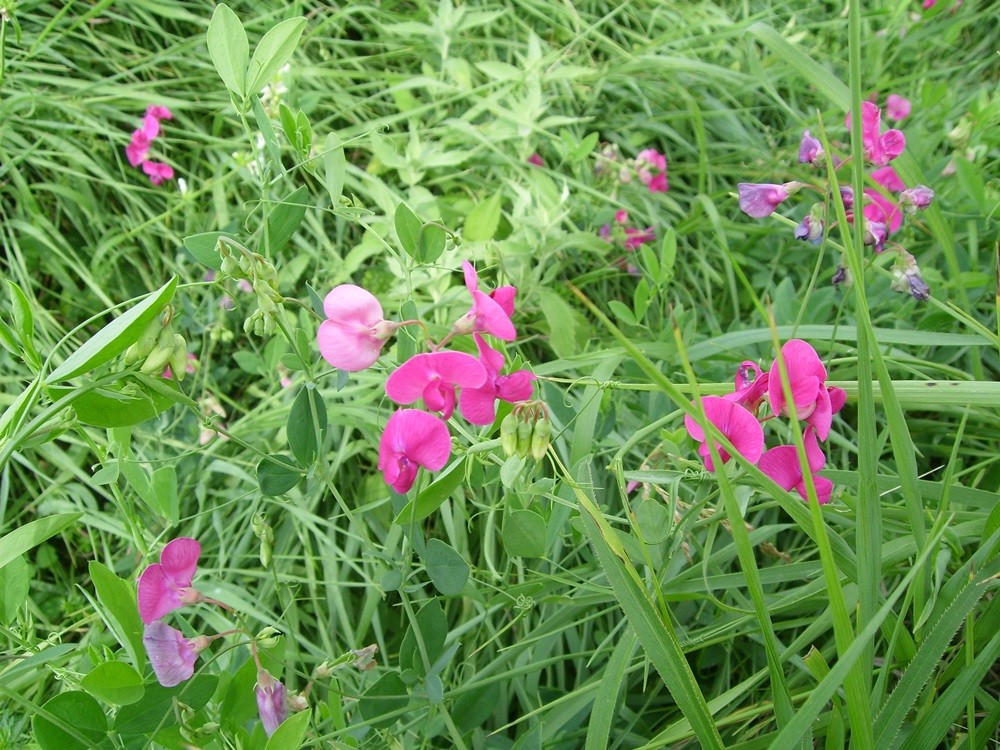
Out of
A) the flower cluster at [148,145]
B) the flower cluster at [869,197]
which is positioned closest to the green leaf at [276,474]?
the flower cluster at [869,197]

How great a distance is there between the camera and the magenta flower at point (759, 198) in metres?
0.85

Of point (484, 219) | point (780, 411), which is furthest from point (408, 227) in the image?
point (484, 219)

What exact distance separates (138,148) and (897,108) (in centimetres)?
148

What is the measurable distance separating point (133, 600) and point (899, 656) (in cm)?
66

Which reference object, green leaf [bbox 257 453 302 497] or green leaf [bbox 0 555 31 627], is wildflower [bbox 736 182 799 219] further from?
green leaf [bbox 0 555 31 627]

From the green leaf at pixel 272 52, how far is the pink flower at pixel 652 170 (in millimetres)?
891

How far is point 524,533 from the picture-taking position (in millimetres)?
663

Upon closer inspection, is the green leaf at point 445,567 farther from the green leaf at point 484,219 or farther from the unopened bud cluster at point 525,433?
the green leaf at point 484,219

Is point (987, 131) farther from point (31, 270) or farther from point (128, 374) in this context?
point (31, 270)

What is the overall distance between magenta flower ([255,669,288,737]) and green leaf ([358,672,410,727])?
0.07 m

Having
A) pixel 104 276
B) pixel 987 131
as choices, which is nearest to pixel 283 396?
pixel 104 276

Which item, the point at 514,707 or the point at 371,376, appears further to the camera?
the point at 371,376

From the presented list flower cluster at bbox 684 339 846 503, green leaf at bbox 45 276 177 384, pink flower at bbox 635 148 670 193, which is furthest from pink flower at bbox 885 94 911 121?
green leaf at bbox 45 276 177 384

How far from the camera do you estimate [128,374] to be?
0.57 metres
